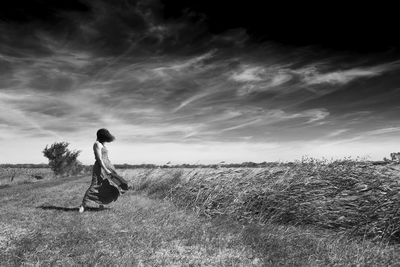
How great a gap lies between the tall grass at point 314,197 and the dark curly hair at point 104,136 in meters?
3.32

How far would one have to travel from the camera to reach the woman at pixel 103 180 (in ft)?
29.7

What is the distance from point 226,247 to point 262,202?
3.36m

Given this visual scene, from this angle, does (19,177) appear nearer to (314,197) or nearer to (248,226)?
(248,226)

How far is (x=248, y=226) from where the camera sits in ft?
25.2

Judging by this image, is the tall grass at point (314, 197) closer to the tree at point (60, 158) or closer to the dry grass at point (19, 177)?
the dry grass at point (19, 177)

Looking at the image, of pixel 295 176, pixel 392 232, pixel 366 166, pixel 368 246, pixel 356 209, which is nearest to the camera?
pixel 368 246

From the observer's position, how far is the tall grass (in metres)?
6.89

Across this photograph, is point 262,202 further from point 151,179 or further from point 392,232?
point 151,179

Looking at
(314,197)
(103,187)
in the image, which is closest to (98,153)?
(103,187)

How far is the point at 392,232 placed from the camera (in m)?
6.45

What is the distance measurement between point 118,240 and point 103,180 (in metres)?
3.72

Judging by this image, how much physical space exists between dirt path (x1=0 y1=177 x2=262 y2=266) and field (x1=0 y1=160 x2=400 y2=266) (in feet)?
0.05

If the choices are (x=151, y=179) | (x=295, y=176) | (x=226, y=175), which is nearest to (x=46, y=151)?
(x=151, y=179)

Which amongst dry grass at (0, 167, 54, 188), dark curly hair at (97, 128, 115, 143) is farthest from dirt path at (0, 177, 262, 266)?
dry grass at (0, 167, 54, 188)
